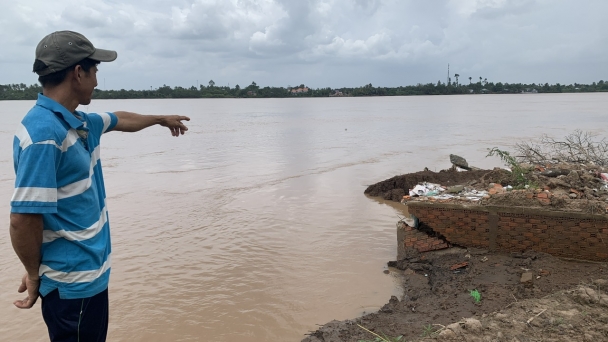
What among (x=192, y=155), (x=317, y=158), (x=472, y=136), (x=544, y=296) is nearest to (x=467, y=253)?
(x=544, y=296)

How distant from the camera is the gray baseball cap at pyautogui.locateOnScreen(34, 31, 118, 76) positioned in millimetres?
2088

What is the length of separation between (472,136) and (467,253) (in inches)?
808

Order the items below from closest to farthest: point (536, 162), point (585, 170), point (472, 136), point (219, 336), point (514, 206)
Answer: point (219, 336) < point (514, 206) < point (585, 170) < point (536, 162) < point (472, 136)

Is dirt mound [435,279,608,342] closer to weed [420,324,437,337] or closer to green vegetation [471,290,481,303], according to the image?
weed [420,324,437,337]

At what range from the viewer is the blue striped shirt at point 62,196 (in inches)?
74.8

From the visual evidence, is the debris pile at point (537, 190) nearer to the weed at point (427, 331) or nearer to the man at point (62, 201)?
the weed at point (427, 331)

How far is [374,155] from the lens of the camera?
1797 centimetres

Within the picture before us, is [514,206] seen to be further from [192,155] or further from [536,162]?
[192,155]

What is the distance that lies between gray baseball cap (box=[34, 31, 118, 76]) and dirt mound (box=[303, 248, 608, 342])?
307 cm

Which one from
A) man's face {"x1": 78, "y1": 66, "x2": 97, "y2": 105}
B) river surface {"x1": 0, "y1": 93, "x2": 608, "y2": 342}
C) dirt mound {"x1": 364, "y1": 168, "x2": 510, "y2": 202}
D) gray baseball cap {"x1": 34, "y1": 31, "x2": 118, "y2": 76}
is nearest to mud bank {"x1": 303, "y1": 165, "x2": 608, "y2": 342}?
river surface {"x1": 0, "y1": 93, "x2": 608, "y2": 342}

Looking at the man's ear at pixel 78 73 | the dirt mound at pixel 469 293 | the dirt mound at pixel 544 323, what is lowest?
the dirt mound at pixel 469 293

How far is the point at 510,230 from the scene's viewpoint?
5461mm


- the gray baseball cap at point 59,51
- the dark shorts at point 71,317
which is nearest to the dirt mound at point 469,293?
the dark shorts at point 71,317

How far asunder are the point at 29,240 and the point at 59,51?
887 millimetres
